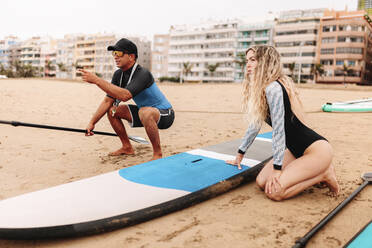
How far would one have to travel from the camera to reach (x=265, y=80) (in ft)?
9.45

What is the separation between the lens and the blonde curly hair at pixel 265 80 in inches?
113

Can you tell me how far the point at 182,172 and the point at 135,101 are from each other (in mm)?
1557

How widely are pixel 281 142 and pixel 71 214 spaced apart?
1793 mm

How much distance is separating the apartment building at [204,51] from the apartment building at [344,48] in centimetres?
1898

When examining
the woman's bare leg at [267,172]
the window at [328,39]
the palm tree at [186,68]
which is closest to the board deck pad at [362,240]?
the woman's bare leg at [267,172]

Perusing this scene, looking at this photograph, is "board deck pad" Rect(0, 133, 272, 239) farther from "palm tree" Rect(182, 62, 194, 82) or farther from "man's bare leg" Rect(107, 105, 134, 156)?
"palm tree" Rect(182, 62, 194, 82)

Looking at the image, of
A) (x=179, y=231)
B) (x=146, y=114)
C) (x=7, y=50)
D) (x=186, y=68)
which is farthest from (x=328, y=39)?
(x=7, y=50)

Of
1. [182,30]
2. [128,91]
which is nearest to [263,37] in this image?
[182,30]

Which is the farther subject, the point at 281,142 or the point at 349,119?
the point at 349,119

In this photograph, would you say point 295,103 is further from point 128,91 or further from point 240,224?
point 128,91

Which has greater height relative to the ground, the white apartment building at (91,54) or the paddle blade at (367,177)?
the white apartment building at (91,54)

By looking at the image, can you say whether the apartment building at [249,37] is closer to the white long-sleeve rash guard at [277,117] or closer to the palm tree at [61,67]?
the palm tree at [61,67]

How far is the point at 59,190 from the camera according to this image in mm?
2555

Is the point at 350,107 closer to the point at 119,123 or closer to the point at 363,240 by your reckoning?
the point at 119,123
